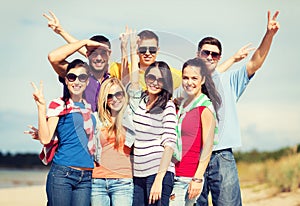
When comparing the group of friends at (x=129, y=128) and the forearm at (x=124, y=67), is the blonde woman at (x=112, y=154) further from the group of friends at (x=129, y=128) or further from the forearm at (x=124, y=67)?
the forearm at (x=124, y=67)

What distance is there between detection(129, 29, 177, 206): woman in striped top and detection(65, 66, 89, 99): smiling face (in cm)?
42

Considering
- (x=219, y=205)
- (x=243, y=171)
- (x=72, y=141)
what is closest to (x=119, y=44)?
(x=72, y=141)

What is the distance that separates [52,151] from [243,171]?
415 inches

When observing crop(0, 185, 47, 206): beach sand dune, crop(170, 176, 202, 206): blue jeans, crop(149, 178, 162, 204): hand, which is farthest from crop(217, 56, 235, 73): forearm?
crop(0, 185, 47, 206): beach sand dune

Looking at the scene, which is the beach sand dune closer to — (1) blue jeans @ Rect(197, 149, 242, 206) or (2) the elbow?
(1) blue jeans @ Rect(197, 149, 242, 206)

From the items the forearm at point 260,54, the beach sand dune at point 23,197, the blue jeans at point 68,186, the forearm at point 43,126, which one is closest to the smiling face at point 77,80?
the forearm at point 43,126

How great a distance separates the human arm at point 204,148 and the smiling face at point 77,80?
911 mm

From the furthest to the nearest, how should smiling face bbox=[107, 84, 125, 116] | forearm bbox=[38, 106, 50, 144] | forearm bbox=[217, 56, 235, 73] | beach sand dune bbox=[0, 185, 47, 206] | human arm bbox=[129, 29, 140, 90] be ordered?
beach sand dune bbox=[0, 185, 47, 206]
forearm bbox=[217, 56, 235, 73]
human arm bbox=[129, 29, 140, 90]
smiling face bbox=[107, 84, 125, 116]
forearm bbox=[38, 106, 50, 144]

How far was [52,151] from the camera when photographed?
4762mm

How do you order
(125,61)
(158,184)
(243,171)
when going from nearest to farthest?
1. (158,184)
2. (125,61)
3. (243,171)

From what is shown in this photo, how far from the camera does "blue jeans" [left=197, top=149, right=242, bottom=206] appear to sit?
516 cm

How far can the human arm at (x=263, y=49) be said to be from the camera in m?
5.17

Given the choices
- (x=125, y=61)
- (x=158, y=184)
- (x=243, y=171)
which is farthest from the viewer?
(x=243, y=171)

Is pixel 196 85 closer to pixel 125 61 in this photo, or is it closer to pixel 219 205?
pixel 125 61
